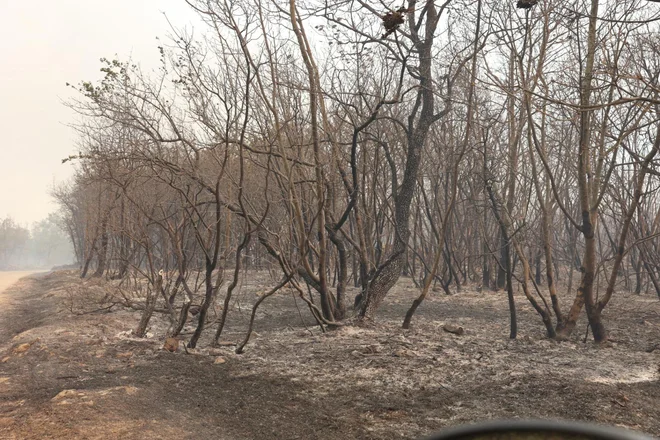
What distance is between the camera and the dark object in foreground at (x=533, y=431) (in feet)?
3.14

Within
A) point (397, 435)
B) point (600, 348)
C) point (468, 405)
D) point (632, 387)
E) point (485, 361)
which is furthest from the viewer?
point (600, 348)

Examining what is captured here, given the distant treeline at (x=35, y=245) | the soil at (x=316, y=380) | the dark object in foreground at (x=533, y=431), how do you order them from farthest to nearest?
the distant treeline at (x=35, y=245) < the soil at (x=316, y=380) < the dark object in foreground at (x=533, y=431)

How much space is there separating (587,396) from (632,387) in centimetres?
78

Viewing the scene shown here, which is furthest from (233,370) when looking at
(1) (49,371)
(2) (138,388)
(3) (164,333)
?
(3) (164,333)

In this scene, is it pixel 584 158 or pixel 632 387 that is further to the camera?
pixel 584 158

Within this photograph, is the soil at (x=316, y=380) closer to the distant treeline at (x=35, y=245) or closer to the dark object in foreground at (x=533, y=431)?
the dark object in foreground at (x=533, y=431)

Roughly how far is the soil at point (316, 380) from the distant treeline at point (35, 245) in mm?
78467

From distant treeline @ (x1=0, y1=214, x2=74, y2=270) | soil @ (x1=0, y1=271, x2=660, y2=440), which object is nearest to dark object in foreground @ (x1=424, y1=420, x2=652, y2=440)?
soil @ (x1=0, y1=271, x2=660, y2=440)

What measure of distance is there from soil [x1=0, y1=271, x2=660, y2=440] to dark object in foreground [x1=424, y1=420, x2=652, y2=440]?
3660mm

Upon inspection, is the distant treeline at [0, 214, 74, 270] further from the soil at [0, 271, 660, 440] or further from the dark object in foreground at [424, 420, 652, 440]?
the dark object in foreground at [424, 420, 652, 440]

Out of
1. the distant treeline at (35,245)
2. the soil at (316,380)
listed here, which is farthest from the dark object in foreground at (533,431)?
the distant treeline at (35,245)

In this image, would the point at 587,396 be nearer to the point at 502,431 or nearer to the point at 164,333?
the point at 502,431

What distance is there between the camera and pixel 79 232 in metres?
31.5

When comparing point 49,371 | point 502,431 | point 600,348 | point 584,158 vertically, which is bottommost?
point 49,371
